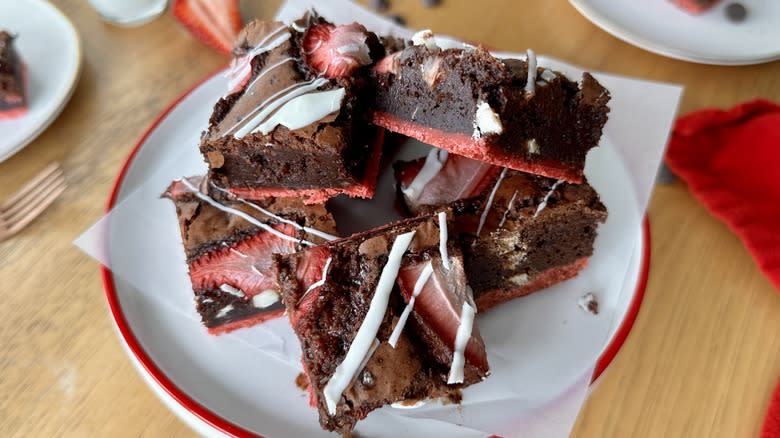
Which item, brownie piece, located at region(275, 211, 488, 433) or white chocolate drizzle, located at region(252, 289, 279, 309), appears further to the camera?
white chocolate drizzle, located at region(252, 289, 279, 309)

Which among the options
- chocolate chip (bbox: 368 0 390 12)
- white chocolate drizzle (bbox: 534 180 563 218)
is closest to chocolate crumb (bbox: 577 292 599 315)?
white chocolate drizzle (bbox: 534 180 563 218)

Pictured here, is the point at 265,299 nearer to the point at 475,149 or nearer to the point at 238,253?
the point at 238,253

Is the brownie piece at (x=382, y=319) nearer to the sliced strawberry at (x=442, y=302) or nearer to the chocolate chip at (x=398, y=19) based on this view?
the sliced strawberry at (x=442, y=302)

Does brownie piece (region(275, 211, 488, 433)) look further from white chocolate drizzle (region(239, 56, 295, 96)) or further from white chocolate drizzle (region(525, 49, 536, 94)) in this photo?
white chocolate drizzle (region(239, 56, 295, 96))

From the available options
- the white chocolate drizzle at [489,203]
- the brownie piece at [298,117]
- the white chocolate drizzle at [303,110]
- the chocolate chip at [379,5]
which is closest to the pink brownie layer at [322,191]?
the brownie piece at [298,117]

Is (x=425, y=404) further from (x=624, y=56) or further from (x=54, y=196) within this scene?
(x=624, y=56)

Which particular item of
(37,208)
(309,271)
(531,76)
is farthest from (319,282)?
(37,208)

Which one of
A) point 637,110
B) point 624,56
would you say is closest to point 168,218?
point 637,110
